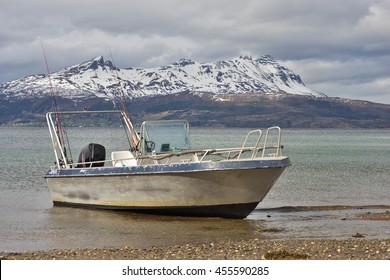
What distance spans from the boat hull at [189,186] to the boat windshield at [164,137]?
1.59 meters

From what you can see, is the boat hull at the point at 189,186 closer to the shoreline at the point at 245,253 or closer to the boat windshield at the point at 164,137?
the boat windshield at the point at 164,137

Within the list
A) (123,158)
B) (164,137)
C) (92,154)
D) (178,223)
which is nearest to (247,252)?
(178,223)

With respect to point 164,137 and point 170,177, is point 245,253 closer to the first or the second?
point 170,177

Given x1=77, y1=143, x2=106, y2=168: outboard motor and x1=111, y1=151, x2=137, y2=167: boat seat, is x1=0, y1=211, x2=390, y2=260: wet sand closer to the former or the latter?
x1=111, y1=151, x2=137, y2=167: boat seat

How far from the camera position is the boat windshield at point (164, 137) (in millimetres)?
22773

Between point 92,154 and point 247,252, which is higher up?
point 92,154

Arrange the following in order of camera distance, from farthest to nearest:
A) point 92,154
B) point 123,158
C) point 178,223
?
point 92,154 → point 123,158 → point 178,223

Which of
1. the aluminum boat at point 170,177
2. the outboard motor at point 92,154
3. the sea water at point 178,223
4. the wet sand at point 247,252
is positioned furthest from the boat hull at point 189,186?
the wet sand at point 247,252

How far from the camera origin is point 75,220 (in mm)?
21859

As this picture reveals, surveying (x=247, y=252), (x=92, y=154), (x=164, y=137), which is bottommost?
(x=247, y=252)

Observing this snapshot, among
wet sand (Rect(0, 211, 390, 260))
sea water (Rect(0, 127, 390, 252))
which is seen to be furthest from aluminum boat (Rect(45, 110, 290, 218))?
wet sand (Rect(0, 211, 390, 260))

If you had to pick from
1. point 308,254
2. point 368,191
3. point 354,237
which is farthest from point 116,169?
point 368,191

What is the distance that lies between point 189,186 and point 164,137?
322cm

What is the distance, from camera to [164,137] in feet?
76.0
